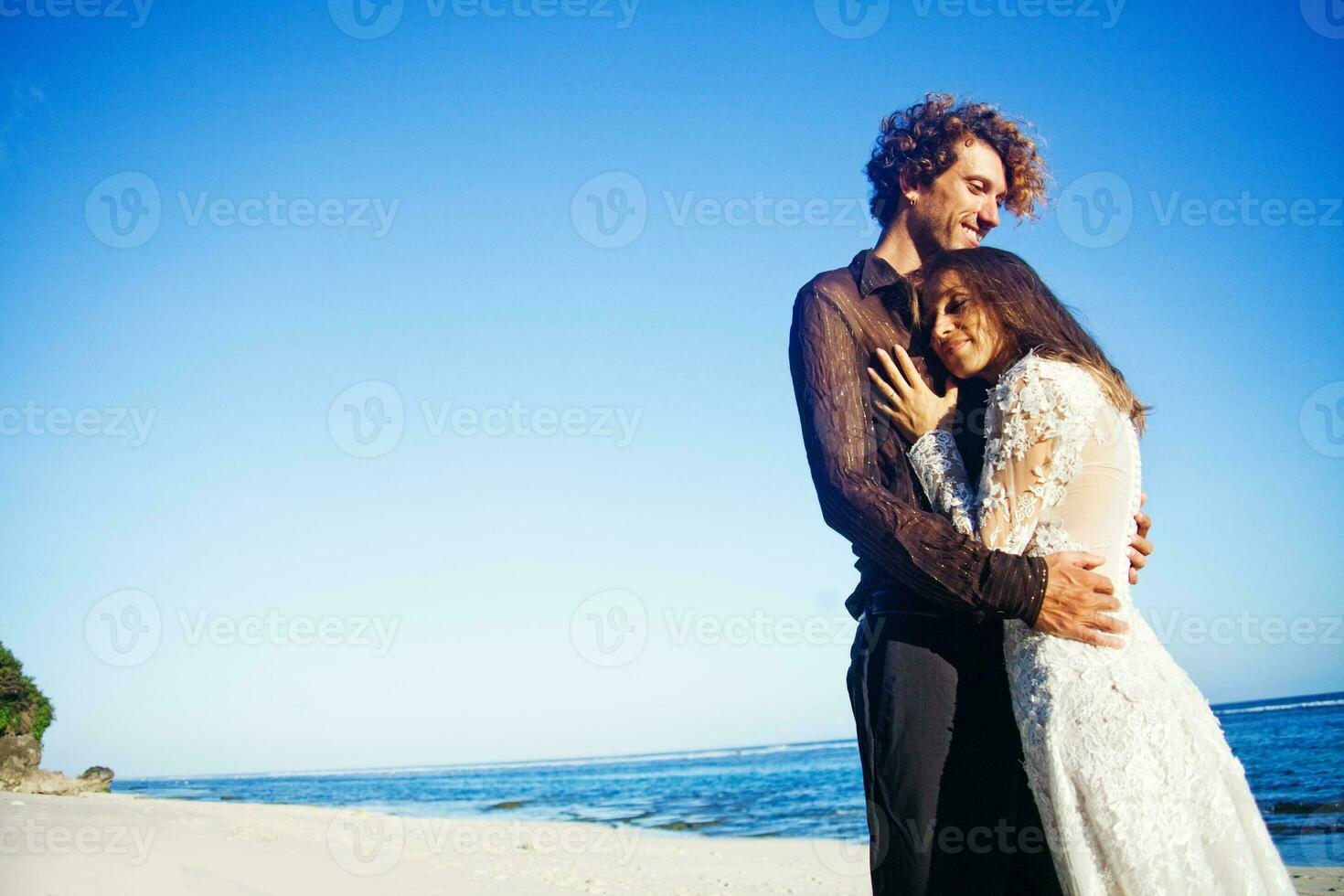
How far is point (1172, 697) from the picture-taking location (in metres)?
2.12

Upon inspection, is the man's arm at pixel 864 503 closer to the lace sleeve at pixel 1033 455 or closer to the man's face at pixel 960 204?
the lace sleeve at pixel 1033 455

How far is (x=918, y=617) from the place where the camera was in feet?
7.32

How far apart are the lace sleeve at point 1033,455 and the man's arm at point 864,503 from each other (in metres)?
0.12

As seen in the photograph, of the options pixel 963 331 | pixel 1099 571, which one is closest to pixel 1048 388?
pixel 963 331

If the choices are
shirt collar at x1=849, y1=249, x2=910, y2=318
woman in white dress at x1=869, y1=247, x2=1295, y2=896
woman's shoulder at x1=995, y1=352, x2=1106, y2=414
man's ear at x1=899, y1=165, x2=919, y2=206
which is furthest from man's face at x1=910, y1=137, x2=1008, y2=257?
woman's shoulder at x1=995, y1=352, x2=1106, y2=414

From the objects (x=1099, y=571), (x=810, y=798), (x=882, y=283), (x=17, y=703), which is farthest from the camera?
(x=810, y=798)

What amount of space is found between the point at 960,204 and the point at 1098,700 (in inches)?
60.4

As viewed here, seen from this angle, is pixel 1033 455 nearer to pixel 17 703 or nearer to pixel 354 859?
pixel 354 859

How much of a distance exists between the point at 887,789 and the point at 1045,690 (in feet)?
1.39

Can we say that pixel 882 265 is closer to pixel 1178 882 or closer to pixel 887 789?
pixel 887 789

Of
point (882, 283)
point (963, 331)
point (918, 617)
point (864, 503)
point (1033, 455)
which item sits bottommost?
point (918, 617)

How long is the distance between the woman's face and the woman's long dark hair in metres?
0.02

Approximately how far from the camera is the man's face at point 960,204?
282 cm

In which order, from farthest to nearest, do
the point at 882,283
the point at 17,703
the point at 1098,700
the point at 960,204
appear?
the point at 17,703 < the point at 960,204 < the point at 882,283 < the point at 1098,700
